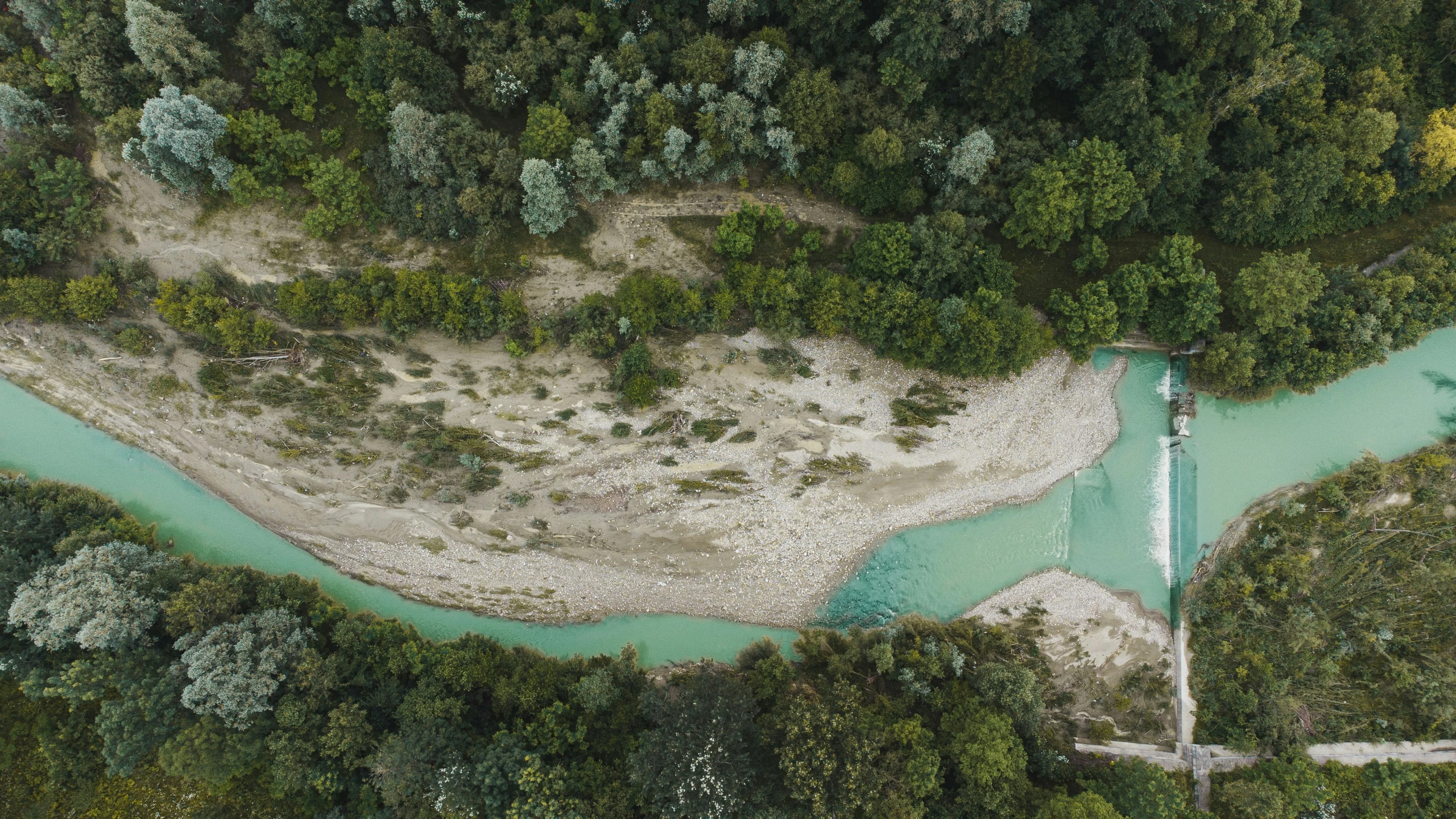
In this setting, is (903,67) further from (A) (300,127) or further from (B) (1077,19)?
(A) (300,127)

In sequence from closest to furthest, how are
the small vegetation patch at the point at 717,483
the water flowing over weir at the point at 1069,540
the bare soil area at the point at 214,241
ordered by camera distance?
1. the bare soil area at the point at 214,241
2. the water flowing over weir at the point at 1069,540
3. the small vegetation patch at the point at 717,483

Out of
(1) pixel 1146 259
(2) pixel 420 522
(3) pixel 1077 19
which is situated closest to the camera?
(3) pixel 1077 19

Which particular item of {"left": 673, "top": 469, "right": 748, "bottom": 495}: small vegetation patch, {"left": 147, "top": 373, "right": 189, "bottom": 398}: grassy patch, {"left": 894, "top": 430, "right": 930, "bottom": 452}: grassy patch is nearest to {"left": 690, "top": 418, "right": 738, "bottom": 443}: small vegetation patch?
{"left": 673, "top": 469, "right": 748, "bottom": 495}: small vegetation patch

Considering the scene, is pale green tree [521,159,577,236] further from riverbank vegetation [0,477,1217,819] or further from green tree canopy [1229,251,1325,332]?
green tree canopy [1229,251,1325,332]

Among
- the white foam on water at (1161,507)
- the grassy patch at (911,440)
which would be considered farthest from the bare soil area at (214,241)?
the white foam on water at (1161,507)

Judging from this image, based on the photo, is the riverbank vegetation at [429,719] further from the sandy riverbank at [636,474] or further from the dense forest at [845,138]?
the dense forest at [845,138]

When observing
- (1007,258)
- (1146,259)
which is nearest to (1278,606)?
(1146,259)
